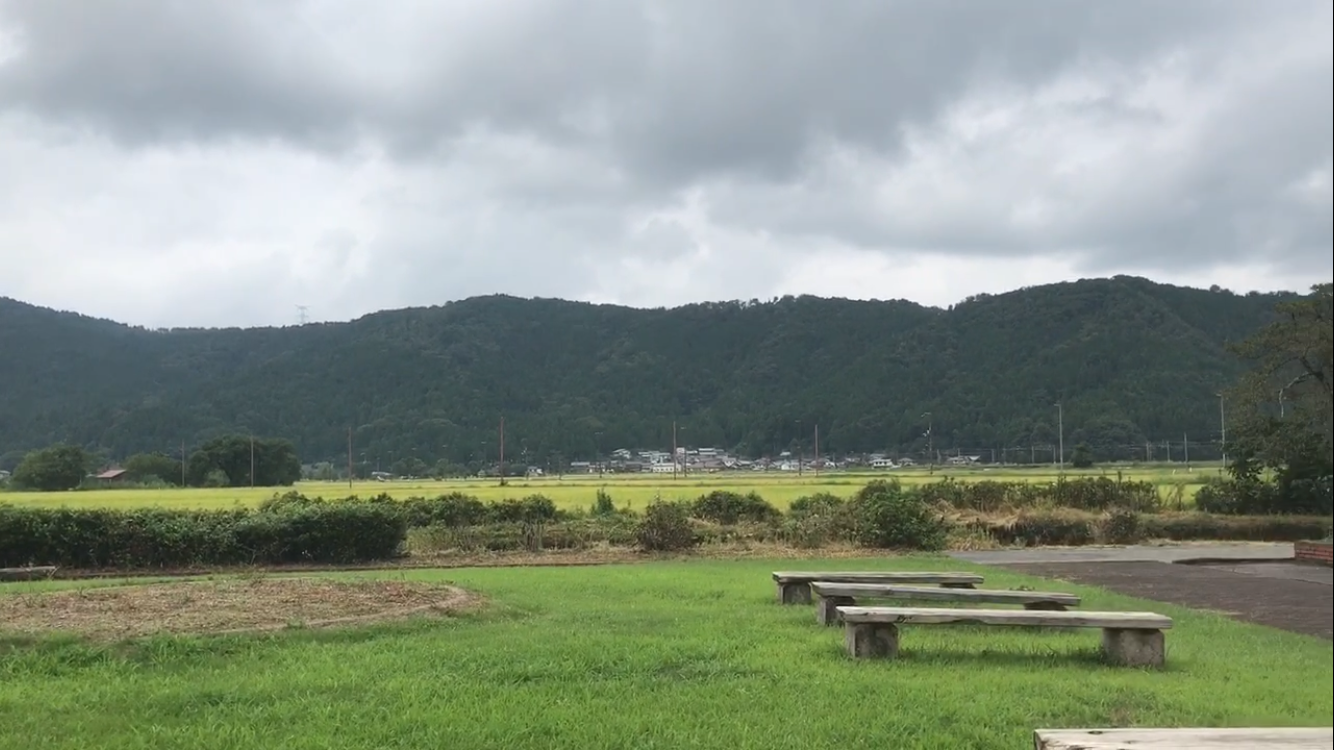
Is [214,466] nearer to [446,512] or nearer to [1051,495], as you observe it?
[446,512]

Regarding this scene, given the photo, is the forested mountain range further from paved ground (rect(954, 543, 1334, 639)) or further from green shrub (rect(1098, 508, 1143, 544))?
paved ground (rect(954, 543, 1334, 639))

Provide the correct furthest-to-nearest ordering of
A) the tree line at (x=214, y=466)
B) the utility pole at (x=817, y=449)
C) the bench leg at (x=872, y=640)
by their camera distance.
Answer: the utility pole at (x=817, y=449) < the tree line at (x=214, y=466) < the bench leg at (x=872, y=640)

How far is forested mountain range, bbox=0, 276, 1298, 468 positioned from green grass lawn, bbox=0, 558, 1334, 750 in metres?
24.1

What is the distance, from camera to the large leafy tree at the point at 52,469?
4300cm

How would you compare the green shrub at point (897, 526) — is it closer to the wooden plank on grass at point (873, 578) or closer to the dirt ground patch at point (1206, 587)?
the dirt ground patch at point (1206, 587)

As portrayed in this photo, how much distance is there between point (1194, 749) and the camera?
205cm

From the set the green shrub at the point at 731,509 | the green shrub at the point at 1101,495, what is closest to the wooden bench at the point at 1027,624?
the green shrub at the point at 731,509

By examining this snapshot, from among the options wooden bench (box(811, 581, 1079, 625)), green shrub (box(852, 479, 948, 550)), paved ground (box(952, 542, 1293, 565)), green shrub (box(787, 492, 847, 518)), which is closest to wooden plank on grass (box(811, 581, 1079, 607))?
wooden bench (box(811, 581, 1079, 625))

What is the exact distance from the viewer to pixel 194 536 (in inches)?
695

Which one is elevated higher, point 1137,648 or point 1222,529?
point 1137,648

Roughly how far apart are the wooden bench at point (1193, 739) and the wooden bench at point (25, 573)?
1704 centimetres

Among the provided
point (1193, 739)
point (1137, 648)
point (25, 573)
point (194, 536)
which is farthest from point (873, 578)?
point (25, 573)

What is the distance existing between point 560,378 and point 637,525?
56.0 meters

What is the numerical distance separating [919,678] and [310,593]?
6.95m
